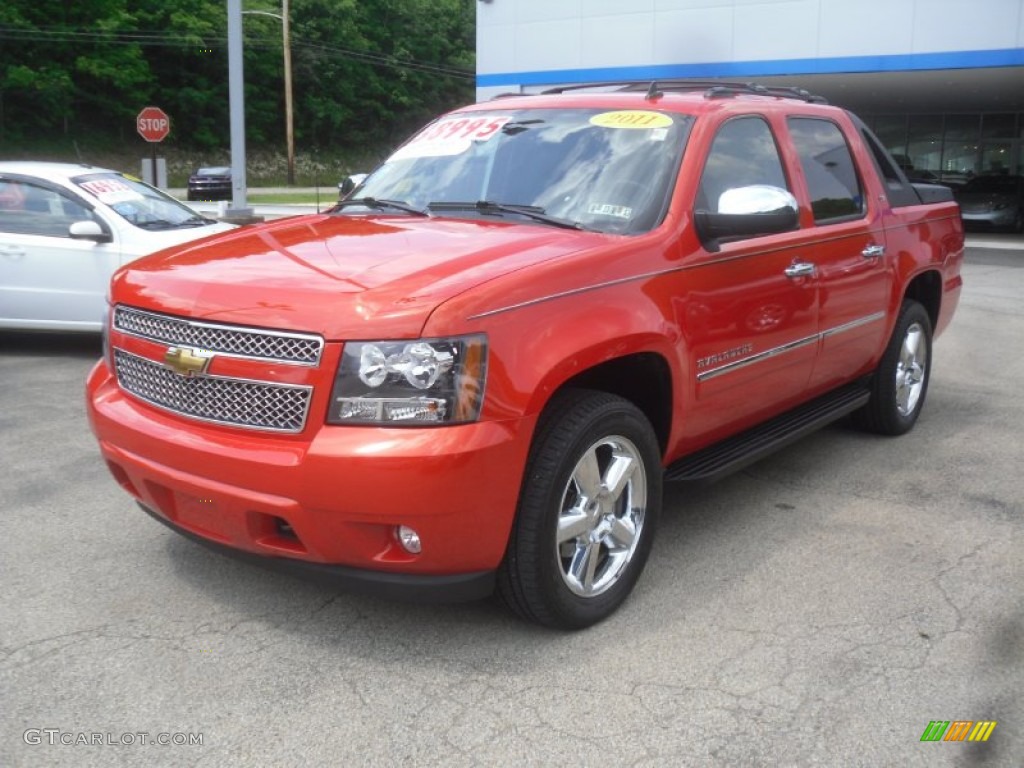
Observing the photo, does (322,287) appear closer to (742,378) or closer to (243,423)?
(243,423)

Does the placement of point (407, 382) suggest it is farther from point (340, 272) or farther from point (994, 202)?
point (994, 202)

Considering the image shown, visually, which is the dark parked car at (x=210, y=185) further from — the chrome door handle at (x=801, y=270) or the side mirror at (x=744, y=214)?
the side mirror at (x=744, y=214)

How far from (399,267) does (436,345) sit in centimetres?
45

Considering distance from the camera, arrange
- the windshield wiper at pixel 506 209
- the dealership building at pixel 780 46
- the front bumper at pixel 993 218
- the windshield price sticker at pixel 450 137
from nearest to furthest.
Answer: the windshield wiper at pixel 506 209
the windshield price sticker at pixel 450 137
the dealership building at pixel 780 46
the front bumper at pixel 993 218

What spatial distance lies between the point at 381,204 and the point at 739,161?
1.58 m

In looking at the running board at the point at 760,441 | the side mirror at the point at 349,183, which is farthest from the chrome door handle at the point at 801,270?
the side mirror at the point at 349,183

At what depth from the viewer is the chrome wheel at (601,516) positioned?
3.42 m

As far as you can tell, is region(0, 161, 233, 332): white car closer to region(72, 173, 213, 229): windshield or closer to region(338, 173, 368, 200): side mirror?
region(72, 173, 213, 229): windshield

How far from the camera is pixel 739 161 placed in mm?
4402

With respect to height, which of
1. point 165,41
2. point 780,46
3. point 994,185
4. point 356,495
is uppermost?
point 165,41

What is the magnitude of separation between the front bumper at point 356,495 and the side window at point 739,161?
5.22ft

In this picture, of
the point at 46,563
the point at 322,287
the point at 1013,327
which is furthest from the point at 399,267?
the point at 1013,327

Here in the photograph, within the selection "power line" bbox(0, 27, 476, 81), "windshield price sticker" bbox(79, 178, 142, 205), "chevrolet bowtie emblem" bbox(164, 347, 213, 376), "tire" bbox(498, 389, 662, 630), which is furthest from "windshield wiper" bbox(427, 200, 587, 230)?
"power line" bbox(0, 27, 476, 81)

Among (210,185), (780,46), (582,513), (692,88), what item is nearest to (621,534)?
(582,513)
